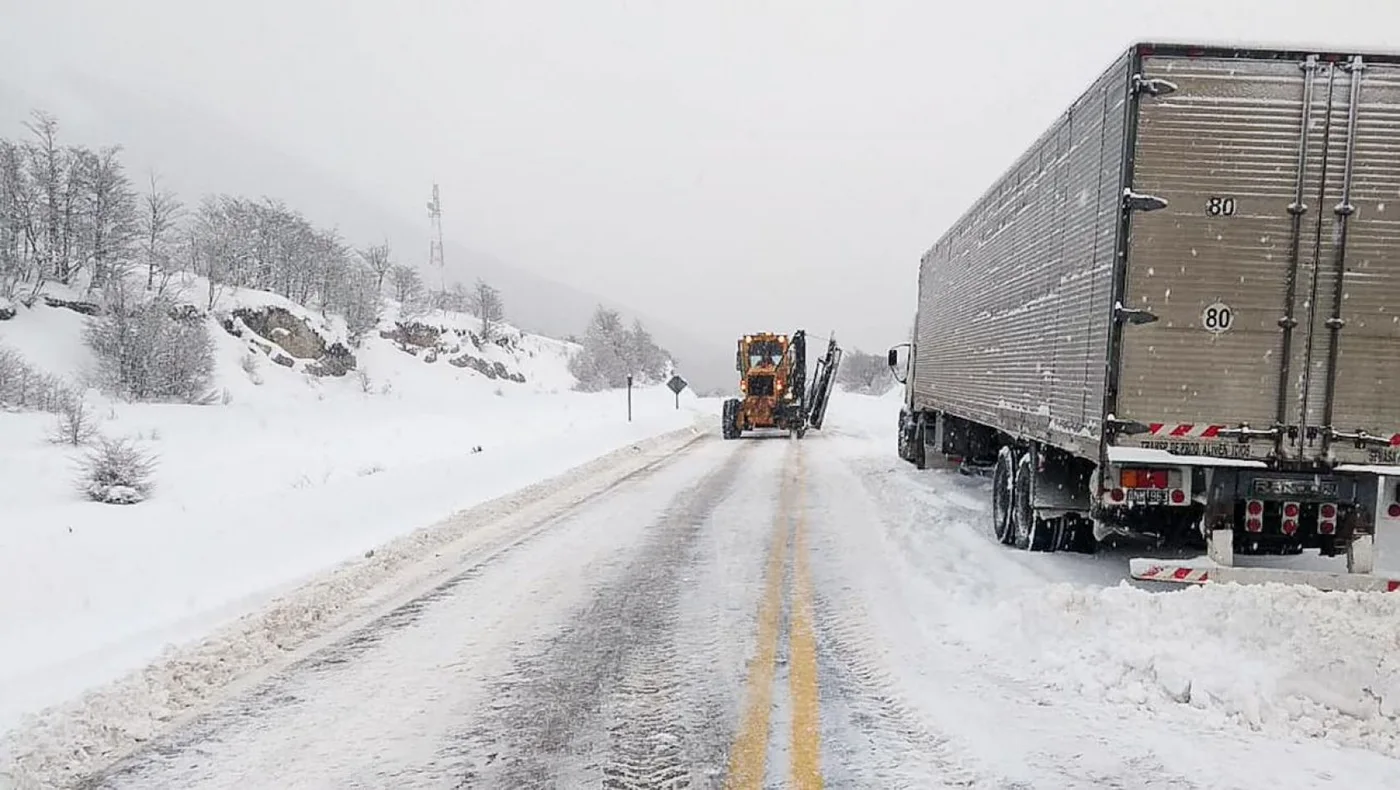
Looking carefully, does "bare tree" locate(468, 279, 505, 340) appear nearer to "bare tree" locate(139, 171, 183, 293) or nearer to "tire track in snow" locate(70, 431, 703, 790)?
"bare tree" locate(139, 171, 183, 293)

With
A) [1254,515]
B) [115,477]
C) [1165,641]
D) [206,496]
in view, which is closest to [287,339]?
[115,477]

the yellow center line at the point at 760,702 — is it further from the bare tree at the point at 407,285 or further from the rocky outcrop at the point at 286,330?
the bare tree at the point at 407,285

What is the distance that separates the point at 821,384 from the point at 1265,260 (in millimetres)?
18794

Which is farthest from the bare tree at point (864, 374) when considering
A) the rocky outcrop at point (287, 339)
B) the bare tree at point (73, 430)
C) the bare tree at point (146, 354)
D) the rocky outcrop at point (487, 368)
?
the bare tree at point (73, 430)

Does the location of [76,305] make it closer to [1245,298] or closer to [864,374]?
[1245,298]

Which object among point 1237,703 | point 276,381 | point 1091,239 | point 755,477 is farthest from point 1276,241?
point 276,381

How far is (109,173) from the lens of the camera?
37094 mm

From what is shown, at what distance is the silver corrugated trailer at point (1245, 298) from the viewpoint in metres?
5.08

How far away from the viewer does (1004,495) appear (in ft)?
27.5

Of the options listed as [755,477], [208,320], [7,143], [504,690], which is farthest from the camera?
[208,320]

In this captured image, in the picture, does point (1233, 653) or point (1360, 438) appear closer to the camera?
point (1233, 653)

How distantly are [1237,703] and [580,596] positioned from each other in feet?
13.8

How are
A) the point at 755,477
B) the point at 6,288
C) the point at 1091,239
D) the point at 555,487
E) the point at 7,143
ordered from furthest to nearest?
the point at 7,143 < the point at 6,288 < the point at 755,477 < the point at 555,487 < the point at 1091,239

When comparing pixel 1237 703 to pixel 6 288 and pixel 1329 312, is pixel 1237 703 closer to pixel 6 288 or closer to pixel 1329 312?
pixel 1329 312
